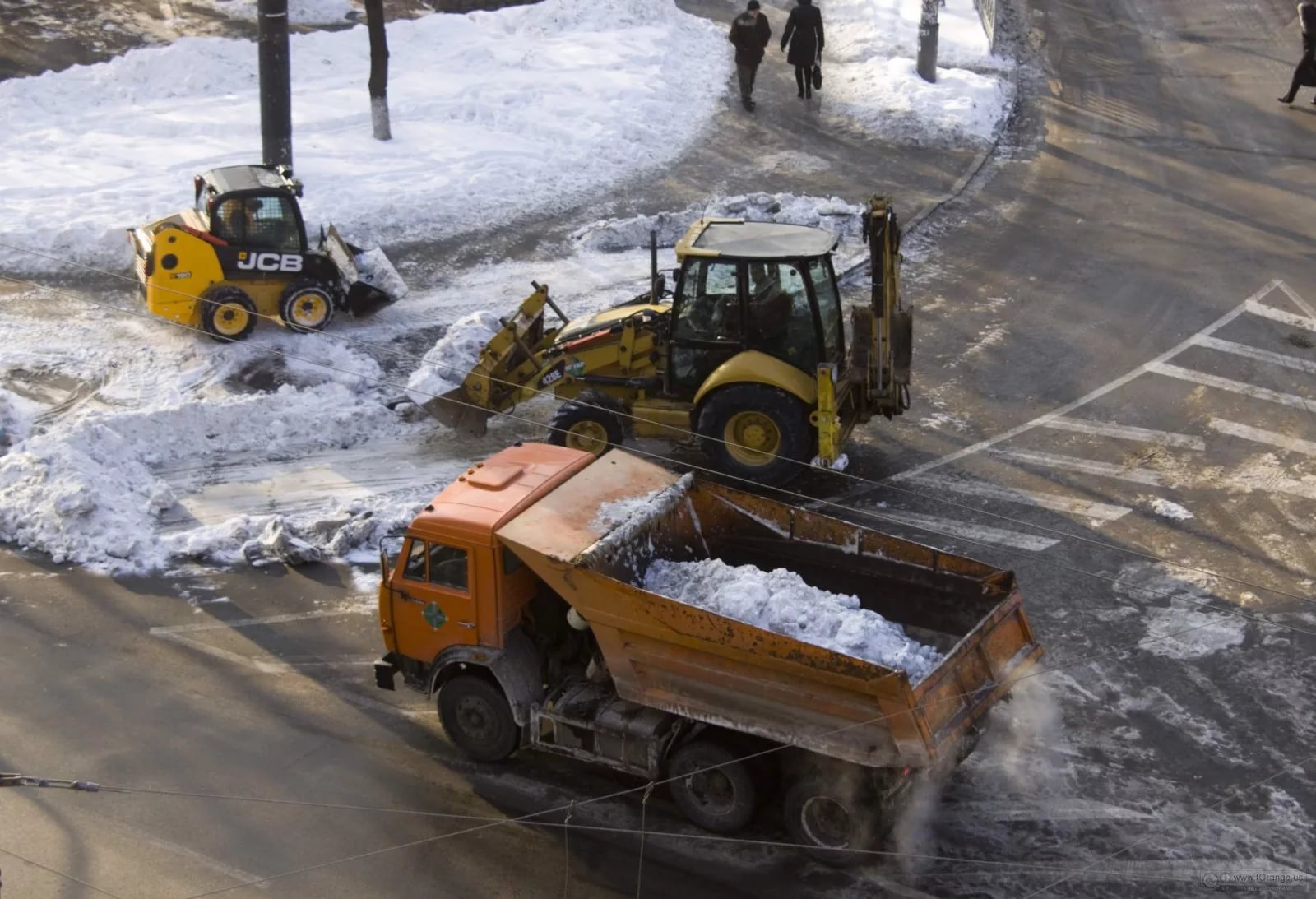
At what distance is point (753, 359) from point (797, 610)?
4410 mm

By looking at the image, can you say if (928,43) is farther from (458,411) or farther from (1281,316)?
(458,411)

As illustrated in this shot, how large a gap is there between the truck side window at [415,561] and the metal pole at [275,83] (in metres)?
11.4

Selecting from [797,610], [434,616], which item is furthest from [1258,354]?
[434,616]

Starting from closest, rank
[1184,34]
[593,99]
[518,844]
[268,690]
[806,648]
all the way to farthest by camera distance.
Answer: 1. [806,648]
2. [518,844]
3. [268,690]
4. [593,99]
5. [1184,34]

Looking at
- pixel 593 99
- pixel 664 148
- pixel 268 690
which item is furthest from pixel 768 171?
pixel 268 690

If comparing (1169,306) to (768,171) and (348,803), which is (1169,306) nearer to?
(768,171)

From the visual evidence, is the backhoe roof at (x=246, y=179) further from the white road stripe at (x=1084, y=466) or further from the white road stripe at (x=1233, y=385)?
the white road stripe at (x=1233, y=385)

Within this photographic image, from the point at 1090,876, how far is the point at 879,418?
23.6ft

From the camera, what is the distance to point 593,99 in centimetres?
Answer: 2514

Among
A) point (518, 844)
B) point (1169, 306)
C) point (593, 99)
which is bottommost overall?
point (518, 844)

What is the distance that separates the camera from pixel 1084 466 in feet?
48.0

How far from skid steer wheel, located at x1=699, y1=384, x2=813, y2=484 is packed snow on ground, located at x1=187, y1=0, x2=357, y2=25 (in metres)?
17.9

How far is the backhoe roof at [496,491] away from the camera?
398 inches

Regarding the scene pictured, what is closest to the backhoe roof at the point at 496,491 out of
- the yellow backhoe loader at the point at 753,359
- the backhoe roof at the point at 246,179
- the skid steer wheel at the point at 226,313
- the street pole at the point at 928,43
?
the yellow backhoe loader at the point at 753,359
